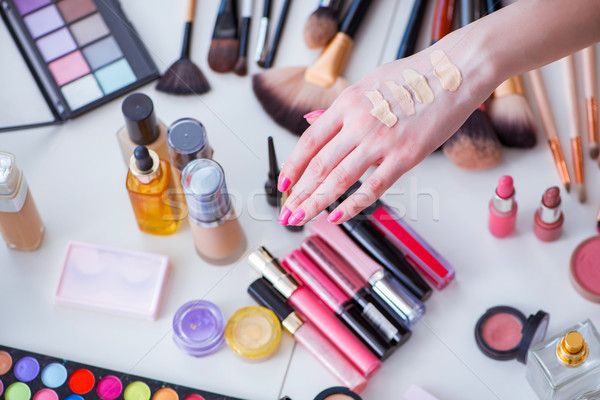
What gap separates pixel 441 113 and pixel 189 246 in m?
0.45

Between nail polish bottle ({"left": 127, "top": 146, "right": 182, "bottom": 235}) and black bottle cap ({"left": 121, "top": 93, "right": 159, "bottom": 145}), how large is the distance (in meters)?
0.05

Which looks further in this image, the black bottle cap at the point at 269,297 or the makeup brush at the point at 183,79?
the makeup brush at the point at 183,79

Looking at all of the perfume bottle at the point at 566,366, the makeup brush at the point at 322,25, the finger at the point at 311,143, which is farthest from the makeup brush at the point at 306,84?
the perfume bottle at the point at 566,366

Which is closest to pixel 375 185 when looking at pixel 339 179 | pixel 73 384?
pixel 339 179

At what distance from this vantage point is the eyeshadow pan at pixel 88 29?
1.36m

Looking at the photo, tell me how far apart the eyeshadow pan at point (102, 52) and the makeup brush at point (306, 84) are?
0.24m

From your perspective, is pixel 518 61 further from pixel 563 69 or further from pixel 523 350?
pixel 523 350

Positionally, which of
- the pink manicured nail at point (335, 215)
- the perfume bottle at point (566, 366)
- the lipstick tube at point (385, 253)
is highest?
the perfume bottle at point (566, 366)

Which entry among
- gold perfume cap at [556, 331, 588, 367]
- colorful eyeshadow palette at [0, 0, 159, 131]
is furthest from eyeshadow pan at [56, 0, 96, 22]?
gold perfume cap at [556, 331, 588, 367]

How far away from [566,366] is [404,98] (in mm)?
421

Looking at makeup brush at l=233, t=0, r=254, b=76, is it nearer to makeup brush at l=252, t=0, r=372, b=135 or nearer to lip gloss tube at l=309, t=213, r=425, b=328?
makeup brush at l=252, t=0, r=372, b=135

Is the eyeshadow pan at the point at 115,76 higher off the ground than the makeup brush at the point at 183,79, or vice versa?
the makeup brush at the point at 183,79

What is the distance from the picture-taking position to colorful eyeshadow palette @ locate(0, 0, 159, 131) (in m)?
1.34

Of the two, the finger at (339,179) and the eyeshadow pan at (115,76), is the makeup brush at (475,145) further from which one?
the eyeshadow pan at (115,76)
